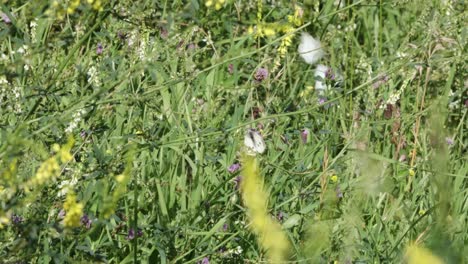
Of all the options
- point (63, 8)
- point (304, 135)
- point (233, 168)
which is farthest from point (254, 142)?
point (63, 8)

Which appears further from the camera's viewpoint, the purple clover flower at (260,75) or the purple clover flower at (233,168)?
the purple clover flower at (260,75)

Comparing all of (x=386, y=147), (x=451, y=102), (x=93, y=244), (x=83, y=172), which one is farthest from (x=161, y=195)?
(x=451, y=102)

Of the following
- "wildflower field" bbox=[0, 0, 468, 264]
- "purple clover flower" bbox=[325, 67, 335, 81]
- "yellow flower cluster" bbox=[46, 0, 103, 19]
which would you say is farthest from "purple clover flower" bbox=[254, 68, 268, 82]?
"yellow flower cluster" bbox=[46, 0, 103, 19]

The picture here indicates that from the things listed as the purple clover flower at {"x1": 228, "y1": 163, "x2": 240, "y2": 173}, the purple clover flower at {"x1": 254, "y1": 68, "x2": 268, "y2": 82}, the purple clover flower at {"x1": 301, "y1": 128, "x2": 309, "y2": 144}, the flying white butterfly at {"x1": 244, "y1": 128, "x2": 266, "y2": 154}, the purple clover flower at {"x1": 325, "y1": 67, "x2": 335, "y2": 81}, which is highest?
the flying white butterfly at {"x1": 244, "y1": 128, "x2": 266, "y2": 154}

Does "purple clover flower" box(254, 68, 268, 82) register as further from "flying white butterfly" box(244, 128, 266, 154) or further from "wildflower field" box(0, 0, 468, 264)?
"flying white butterfly" box(244, 128, 266, 154)

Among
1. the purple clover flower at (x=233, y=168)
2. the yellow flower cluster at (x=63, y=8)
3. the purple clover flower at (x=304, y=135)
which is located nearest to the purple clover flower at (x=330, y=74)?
the purple clover flower at (x=304, y=135)

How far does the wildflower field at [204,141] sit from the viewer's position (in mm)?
1988

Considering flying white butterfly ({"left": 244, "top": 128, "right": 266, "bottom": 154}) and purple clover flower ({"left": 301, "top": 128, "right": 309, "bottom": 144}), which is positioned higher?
flying white butterfly ({"left": 244, "top": 128, "right": 266, "bottom": 154})

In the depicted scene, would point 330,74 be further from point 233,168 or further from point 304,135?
point 233,168

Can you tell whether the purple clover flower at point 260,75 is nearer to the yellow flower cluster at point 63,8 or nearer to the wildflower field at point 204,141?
the wildflower field at point 204,141

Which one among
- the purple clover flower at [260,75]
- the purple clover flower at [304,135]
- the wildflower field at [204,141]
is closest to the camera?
the wildflower field at [204,141]

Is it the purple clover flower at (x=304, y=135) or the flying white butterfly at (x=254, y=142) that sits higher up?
the flying white butterfly at (x=254, y=142)

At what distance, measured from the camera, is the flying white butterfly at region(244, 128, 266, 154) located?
2615mm

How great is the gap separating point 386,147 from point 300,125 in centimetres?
29
